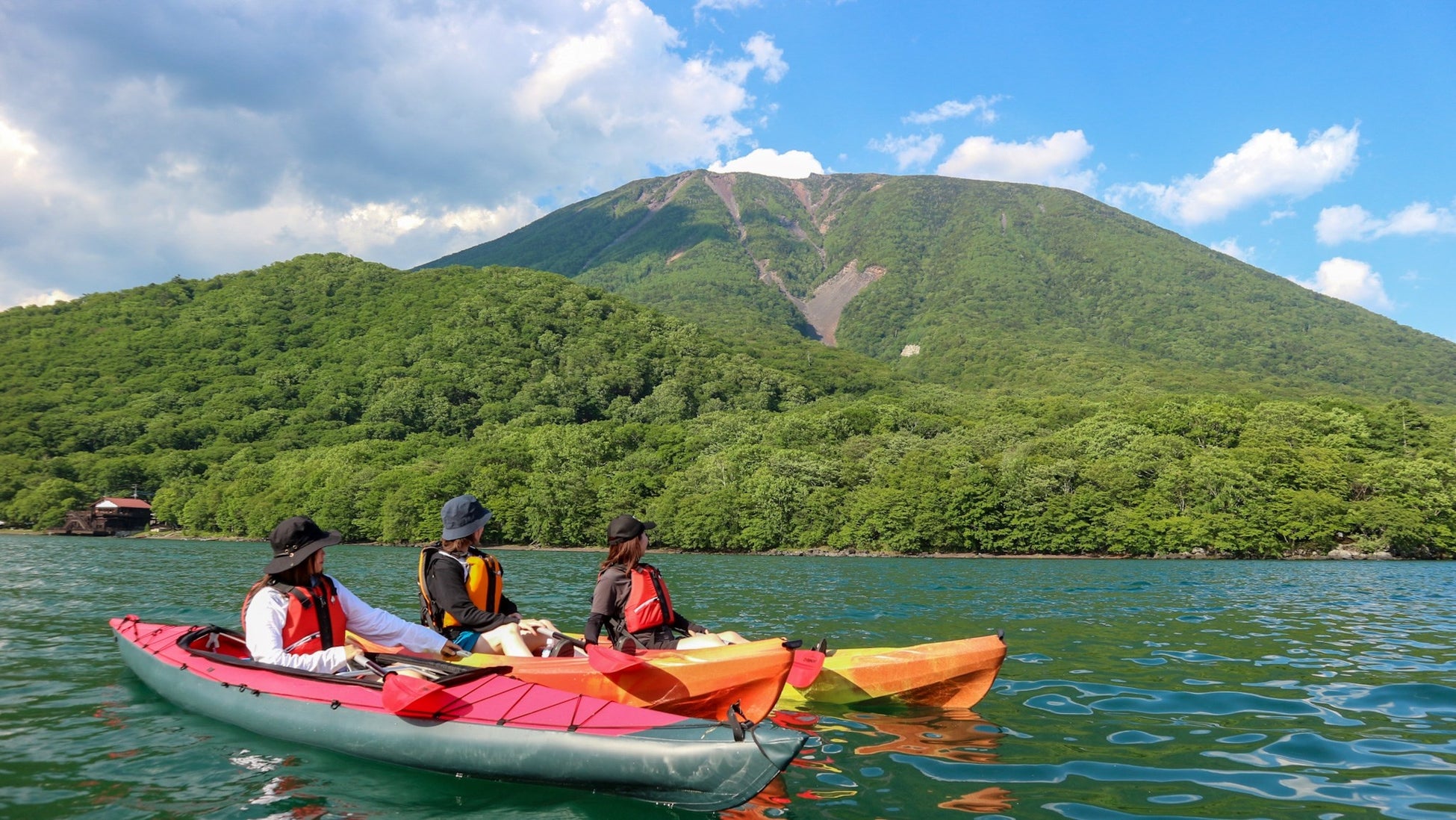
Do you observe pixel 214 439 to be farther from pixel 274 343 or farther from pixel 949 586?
pixel 949 586

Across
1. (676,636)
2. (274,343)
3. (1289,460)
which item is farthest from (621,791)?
(274,343)

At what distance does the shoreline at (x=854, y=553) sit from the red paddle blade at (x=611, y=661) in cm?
4763

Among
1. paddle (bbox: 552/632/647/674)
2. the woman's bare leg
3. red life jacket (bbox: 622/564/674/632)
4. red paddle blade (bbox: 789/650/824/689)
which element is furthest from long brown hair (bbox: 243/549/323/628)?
red paddle blade (bbox: 789/650/824/689)

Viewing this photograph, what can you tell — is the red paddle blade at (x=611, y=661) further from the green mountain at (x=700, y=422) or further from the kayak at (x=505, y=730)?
the green mountain at (x=700, y=422)

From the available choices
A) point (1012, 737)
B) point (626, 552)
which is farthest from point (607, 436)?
point (1012, 737)

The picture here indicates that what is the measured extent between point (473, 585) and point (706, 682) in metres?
3.36

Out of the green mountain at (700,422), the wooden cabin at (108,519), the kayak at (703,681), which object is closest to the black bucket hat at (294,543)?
the kayak at (703,681)

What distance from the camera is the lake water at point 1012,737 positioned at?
644 centimetres

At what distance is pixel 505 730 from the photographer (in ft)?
22.2

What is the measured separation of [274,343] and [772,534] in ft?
331

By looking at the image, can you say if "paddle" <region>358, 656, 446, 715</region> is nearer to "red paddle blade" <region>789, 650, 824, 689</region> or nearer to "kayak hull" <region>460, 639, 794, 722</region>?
"kayak hull" <region>460, 639, 794, 722</region>

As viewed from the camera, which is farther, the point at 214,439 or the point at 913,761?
the point at 214,439

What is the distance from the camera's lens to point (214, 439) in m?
106

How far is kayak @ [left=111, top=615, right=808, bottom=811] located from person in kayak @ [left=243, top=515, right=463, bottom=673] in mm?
195
